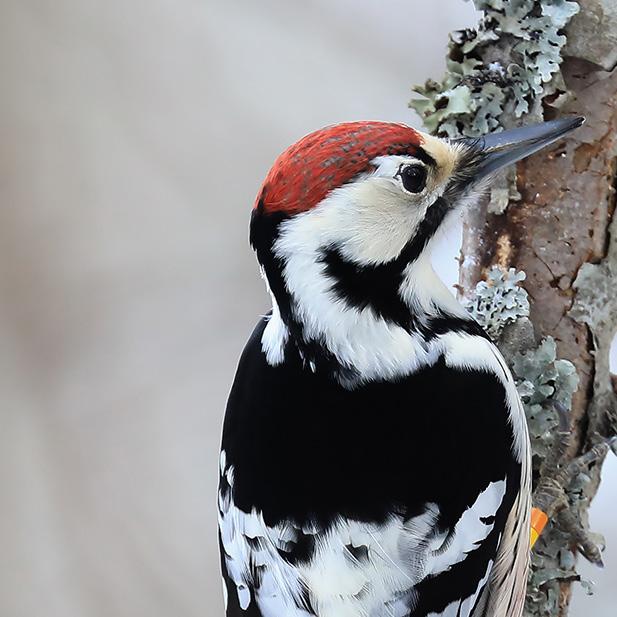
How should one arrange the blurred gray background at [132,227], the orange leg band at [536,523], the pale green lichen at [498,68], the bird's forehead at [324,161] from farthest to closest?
the blurred gray background at [132,227], the orange leg band at [536,523], the pale green lichen at [498,68], the bird's forehead at [324,161]

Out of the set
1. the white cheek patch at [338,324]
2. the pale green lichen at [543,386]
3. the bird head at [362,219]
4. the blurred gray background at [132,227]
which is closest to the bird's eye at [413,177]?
the bird head at [362,219]

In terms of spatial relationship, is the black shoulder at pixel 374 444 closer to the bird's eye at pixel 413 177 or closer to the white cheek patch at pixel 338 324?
the white cheek patch at pixel 338 324

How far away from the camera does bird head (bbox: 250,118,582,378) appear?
966 mm

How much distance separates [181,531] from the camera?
202 centimetres

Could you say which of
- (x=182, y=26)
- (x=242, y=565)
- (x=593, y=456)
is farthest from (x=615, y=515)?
(x=182, y=26)

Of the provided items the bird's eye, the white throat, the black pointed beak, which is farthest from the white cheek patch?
the black pointed beak

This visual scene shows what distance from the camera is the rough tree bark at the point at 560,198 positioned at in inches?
42.9

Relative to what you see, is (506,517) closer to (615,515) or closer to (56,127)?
(615,515)

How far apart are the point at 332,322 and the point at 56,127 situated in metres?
1.08

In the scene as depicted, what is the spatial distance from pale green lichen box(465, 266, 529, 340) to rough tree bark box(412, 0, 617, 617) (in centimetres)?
1

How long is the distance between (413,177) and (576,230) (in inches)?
9.7

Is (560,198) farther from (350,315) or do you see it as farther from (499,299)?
(350,315)

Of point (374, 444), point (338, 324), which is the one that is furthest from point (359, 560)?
point (338, 324)

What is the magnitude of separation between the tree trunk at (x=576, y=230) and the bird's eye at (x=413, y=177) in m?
0.15
